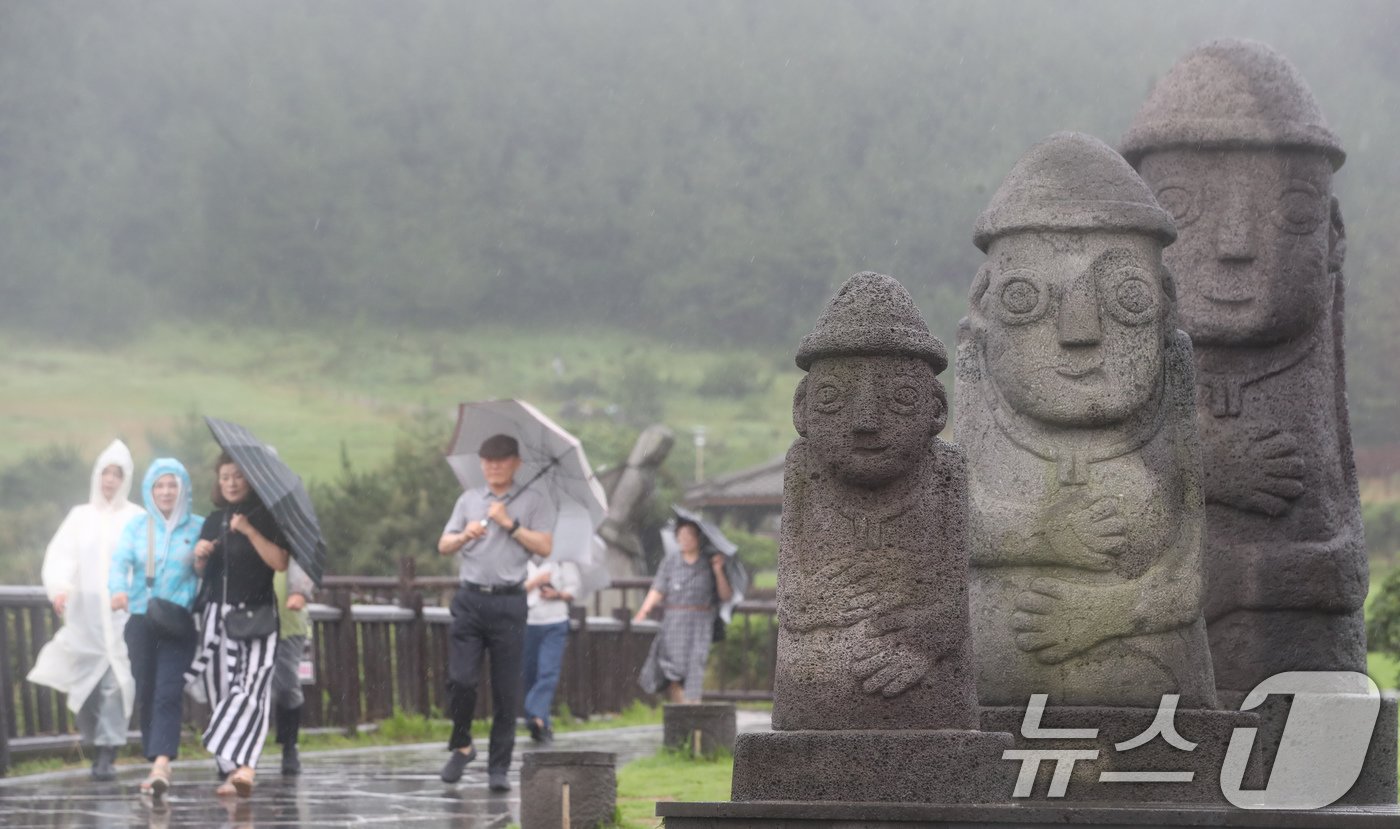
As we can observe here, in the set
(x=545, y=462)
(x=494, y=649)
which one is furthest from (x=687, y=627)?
(x=494, y=649)

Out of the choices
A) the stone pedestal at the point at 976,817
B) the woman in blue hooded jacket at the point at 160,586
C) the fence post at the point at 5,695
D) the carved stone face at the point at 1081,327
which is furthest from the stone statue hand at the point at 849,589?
the fence post at the point at 5,695

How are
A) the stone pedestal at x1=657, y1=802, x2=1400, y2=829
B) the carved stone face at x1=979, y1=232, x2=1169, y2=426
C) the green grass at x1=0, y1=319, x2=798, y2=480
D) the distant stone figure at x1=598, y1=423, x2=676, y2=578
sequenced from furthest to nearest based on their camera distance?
the green grass at x1=0, y1=319, x2=798, y2=480, the distant stone figure at x1=598, y1=423, x2=676, y2=578, the carved stone face at x1=979, y1=232, x2=1169, y2=426, the stone pedestal at x1=657, y1=802, x2=1400, y2=829

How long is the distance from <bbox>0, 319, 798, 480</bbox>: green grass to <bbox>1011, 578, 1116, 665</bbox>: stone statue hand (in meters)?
63.1

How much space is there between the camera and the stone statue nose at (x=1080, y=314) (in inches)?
304

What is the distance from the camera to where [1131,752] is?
291 inches

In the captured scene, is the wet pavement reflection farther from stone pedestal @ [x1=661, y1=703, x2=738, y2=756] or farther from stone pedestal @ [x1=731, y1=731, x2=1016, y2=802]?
stone pedestal @ [x1=731, y1=731, x2=1016, y2=802]

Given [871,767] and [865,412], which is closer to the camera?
[871,767]

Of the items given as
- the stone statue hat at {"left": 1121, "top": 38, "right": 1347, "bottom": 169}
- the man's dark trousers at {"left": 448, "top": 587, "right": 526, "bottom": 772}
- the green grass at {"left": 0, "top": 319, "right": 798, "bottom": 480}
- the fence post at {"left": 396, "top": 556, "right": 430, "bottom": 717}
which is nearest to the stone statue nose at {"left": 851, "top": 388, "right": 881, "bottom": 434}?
the stone statue hat at {"left": 1121, "top": 38, "right": 1347, "bottom": 169}

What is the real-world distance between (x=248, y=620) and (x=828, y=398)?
525 cm

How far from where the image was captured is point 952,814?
6238 millimetres

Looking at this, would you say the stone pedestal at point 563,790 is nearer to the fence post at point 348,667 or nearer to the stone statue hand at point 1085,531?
the stone statue hand at point 1085,531

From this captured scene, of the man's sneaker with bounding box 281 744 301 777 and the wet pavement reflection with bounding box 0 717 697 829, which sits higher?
the man's sneaker with bounding box 281 744 301 777

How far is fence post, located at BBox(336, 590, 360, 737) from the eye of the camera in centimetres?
1627

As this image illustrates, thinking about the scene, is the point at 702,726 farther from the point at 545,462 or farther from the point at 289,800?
the point at 289,800
